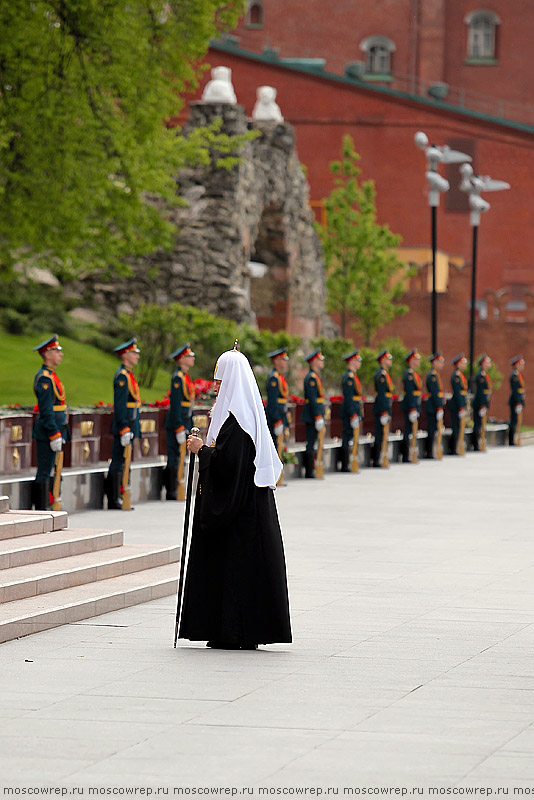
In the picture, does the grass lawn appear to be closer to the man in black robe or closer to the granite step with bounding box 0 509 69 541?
the granite step with bounding box 0 509 69 541

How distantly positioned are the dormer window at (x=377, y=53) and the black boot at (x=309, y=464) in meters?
32.3

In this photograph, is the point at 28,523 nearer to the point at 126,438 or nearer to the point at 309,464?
the point at 126,438

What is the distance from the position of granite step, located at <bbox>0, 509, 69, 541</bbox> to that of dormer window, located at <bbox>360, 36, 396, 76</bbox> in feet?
143

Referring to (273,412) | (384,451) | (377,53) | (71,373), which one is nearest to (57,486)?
(273,412)

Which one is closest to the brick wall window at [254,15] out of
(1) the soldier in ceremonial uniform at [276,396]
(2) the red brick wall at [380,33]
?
(2) the red brick wall at [380,33]

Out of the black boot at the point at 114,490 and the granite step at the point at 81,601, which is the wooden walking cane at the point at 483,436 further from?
the granite step at the point at 81,601

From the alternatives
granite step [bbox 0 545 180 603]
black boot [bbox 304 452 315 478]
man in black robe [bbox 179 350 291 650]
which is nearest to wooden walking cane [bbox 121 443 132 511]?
granite step [bbox 0 545 180 603]

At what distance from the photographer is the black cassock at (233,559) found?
8797mm

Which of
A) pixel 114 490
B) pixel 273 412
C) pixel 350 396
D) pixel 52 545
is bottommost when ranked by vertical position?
pixel 52 545

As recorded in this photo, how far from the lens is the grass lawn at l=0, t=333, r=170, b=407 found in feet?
91.6

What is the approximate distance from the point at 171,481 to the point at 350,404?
6.25 meters

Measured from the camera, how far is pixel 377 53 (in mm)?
54031

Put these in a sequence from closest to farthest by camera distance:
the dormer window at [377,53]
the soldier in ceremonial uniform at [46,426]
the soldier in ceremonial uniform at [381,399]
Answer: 1. the soldier in ceremonial uniform at [46,426]
2. the soldier in ceremonial uniform at [381,399]
3. the dormer window at [377,53]

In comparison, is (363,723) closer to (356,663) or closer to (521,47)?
(356,663)
